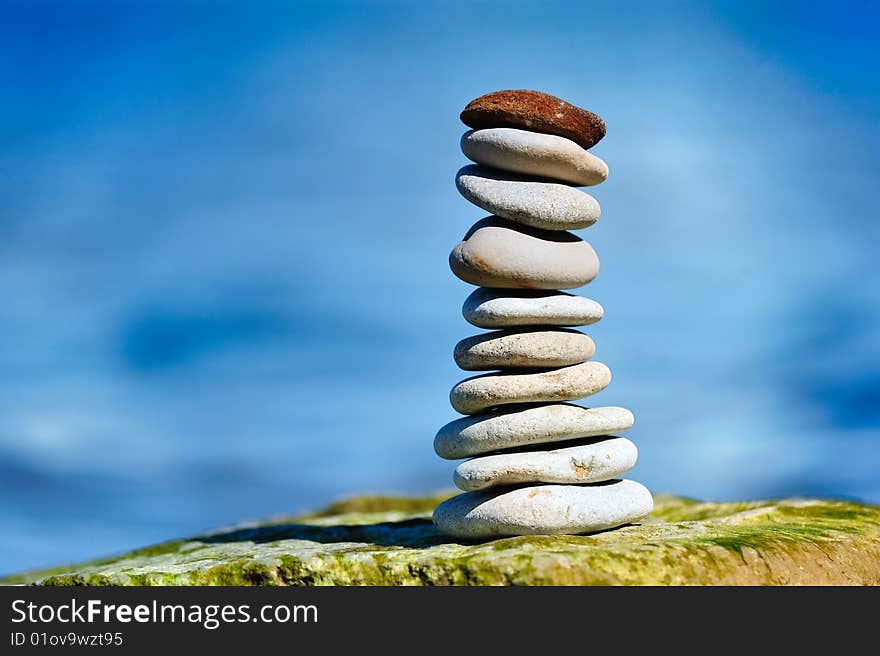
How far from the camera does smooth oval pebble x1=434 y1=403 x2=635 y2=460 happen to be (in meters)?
10.5

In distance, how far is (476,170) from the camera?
451 inches

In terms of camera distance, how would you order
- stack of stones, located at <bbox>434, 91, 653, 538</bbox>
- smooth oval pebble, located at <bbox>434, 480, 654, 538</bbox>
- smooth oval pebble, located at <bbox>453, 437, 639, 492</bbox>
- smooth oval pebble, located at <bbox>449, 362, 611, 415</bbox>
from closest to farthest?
smooth oval pebble, located at <bbox>434, 480, 654, 538</bbox> → smooth oval pebble, located at <bbox>453, 437, 639, 492</bbox> → stack of stones, located at <bbox>434, 91, 653, 538</bbox> → smooth oval pebble, located at <bbox>449, 362, 611, 415</bbox>

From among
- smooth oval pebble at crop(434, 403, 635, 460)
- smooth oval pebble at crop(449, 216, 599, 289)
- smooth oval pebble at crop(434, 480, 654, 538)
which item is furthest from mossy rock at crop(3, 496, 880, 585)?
smooth oval pebble at crop(449, 216, 599, 289)

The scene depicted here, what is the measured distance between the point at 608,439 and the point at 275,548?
454cm

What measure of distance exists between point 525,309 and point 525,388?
97 cm

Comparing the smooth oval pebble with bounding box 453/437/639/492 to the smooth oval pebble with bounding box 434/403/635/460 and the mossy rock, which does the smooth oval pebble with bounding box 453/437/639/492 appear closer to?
the smooth oval pebble with bounding box 434/403/635/460

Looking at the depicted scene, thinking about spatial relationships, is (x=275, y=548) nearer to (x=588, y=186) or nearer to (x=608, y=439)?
(x=608, y=439)

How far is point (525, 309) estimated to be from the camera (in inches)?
424

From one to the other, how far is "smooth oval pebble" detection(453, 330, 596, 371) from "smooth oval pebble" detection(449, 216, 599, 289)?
0.62 meters

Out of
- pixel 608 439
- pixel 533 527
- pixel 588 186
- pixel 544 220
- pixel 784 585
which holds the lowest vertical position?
pixel 784 585

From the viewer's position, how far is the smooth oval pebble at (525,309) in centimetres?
1077

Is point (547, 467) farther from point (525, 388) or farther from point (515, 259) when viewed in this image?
point (515, 259)

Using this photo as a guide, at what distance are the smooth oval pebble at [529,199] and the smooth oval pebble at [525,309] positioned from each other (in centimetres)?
90
